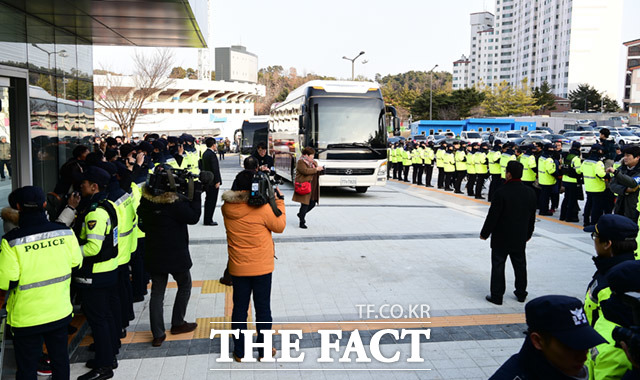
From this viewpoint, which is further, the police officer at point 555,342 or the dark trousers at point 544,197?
the dark trousers at point 544,197

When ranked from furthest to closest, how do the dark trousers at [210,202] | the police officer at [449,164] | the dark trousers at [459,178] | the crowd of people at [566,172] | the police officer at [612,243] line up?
1. the police officer at [449,164]
2. the dark trousers at [459,178]
3. the dark trousers at [210,202]
4. the crowd of people at [566,172]
5. the police officer at [612,243]

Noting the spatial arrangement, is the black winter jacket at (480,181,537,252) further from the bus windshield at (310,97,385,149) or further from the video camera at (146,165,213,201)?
the bus windshield at (310,97,385,149)

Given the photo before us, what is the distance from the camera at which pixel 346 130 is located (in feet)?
53.5

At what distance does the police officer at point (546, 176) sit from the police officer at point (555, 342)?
12.0 meters

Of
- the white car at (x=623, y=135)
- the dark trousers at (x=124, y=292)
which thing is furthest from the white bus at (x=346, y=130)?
the white car at (x=623, y=135)

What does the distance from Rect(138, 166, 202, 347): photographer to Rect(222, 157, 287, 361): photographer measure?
537mm

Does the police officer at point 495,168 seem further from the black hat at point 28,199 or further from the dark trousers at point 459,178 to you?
the black hat at point 28,199

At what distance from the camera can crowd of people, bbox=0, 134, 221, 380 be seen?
3.84 metres

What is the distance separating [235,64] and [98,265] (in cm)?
10838

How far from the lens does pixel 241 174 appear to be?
4.81 meters

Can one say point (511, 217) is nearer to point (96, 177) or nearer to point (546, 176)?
point (96, 177)

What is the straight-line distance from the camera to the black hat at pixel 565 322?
82.6 inches

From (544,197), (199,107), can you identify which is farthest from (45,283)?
(199,107)

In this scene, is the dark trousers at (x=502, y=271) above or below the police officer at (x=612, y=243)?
Result: below
